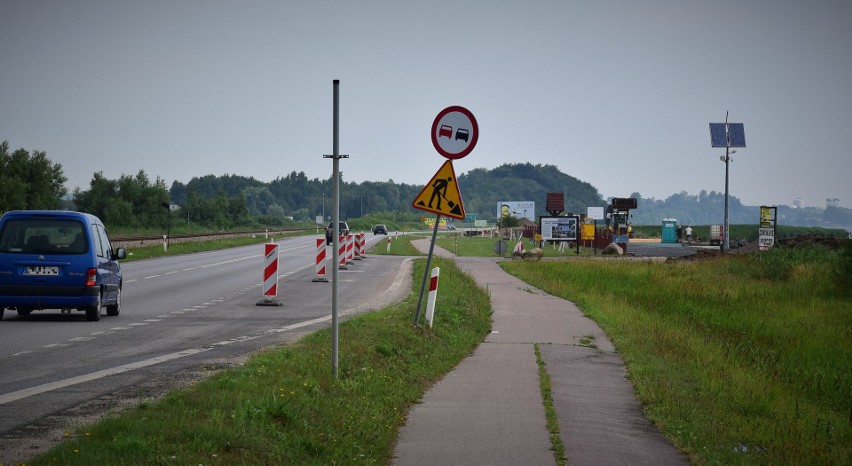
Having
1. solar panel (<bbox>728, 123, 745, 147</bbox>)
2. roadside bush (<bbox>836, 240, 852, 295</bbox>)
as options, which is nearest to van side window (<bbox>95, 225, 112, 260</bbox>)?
roadside bush (<bbox>836, 240, 852, 295</bbox>)

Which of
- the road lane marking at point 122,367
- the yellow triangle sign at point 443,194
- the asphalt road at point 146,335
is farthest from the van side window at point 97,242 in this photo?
the yellow triangle sign at point 443,194

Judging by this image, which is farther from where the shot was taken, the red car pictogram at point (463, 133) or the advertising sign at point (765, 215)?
the advertising sign at point (765, 215)

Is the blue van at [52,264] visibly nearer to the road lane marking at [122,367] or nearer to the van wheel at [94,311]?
the van wheel at [94,311]

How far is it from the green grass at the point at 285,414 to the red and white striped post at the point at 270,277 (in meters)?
9.28

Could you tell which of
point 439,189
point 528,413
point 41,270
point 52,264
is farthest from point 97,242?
point 528,413

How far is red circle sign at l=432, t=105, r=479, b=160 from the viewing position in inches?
543

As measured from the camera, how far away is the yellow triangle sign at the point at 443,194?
45.4 ft

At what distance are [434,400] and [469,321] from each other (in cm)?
796

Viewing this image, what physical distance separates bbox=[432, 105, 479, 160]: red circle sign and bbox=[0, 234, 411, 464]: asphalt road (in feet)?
12.1

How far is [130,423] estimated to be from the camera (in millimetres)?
7270

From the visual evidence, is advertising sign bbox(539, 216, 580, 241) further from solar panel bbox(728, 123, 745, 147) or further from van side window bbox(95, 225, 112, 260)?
van side window bbox(95, 225, 112, 260)

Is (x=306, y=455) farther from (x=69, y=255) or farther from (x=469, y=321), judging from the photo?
(x=69, y=255)

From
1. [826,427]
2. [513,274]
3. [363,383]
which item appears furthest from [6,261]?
[513,274]

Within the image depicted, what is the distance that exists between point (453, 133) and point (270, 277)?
400 inches
